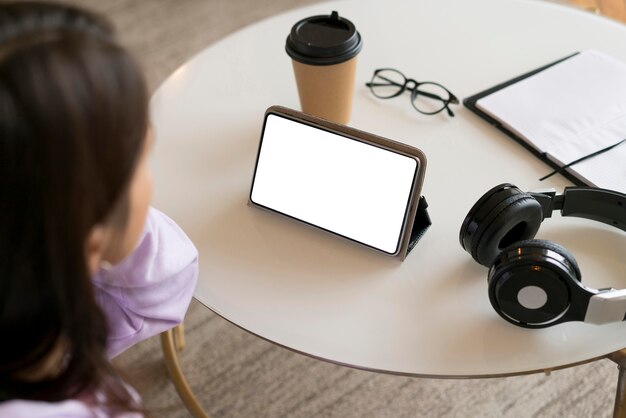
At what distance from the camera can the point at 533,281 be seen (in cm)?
73

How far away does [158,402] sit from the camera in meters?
1.29

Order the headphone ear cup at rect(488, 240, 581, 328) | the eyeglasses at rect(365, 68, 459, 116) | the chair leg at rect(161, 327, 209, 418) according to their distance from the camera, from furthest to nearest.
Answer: the chair leg at rect(161, 327, 209, 418), the eyeglasses at rect(365, 68, 459, 116), the headphone ear cup at rect(488, 240, 581, 328)

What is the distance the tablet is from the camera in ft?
2.70

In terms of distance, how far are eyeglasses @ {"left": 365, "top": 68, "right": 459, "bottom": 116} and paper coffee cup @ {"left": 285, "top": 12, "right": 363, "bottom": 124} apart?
4.4 inches

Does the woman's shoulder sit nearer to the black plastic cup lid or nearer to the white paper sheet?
the black plastic cup lid

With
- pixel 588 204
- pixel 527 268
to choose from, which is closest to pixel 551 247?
pixel 527 268

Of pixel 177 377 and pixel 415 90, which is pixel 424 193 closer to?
pixel 415 90

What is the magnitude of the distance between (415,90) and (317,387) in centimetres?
58

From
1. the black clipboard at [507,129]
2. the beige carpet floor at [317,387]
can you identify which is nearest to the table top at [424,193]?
the black clipboard at [507,129]

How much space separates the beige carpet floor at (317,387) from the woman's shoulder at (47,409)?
0.56 meters

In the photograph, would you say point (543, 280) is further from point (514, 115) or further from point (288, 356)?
point (288, 356)

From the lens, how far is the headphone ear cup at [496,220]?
77cm

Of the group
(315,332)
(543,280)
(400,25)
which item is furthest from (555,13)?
(315,332)

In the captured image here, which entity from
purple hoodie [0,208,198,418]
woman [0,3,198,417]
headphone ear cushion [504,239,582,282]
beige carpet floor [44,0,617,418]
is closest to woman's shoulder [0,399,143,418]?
woman [0,3,198,417]
